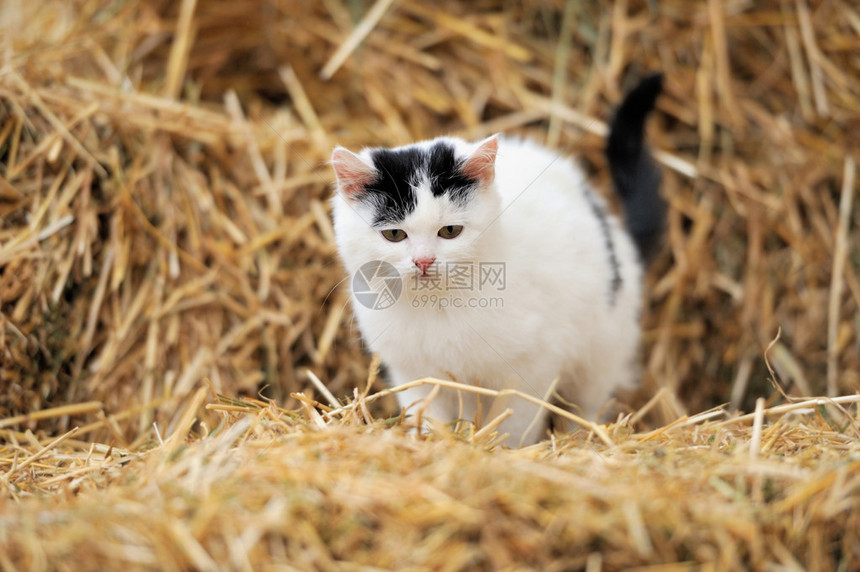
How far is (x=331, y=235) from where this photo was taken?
9.79ft

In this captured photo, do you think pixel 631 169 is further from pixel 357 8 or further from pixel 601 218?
pixel 357 8

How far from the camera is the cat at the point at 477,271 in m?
2.06

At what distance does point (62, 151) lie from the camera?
2.75 meters

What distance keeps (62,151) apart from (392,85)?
156 centimetres

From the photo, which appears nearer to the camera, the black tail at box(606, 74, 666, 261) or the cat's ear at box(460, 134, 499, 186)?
the cat's ear at box(460, 134, 499, 186)

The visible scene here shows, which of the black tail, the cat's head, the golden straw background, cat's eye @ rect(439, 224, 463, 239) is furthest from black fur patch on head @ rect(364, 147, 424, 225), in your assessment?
the black tail

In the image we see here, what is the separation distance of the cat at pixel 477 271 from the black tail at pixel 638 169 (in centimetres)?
35

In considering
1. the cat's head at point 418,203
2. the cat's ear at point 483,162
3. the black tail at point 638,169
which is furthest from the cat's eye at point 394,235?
the black tail at point 638,169

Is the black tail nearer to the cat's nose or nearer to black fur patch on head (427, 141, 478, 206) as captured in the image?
black fur patch on head (427, 141, 478, 206)

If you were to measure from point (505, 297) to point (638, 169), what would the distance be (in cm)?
107

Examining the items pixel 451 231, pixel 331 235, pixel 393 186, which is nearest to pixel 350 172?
pixel 393 186

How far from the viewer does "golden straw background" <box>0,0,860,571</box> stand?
73.4 inches

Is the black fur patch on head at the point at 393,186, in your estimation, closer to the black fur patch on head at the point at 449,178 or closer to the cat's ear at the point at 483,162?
the black fur patch on head at the point at 449,178

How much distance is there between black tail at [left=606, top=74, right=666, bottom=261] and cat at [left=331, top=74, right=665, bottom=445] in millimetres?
350
